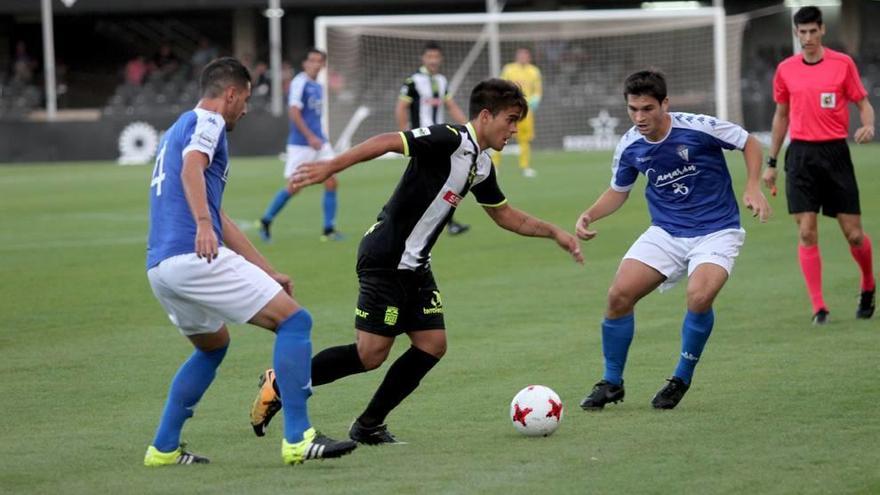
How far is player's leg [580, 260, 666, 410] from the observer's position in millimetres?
7773

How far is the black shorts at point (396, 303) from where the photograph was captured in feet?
22.6

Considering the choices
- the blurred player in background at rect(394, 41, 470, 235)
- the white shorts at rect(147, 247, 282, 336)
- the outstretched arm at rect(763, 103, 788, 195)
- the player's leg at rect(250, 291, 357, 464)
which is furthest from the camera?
the blurred player in background at rect(394, 41, 470, 235)

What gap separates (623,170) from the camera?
8.14 meters

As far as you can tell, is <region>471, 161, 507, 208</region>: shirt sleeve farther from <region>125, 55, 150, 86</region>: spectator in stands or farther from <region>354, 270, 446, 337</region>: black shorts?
<region>125, 55, 150, 86</region>: spectator in stands

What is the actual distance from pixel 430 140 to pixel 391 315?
889mm

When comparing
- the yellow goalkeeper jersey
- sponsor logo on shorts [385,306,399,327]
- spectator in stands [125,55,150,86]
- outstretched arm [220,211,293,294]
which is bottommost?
sponsor logo on shorts [385,306,399,327]

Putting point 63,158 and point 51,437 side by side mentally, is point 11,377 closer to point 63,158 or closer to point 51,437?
point 51,437

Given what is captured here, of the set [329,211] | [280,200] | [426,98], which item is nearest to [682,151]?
[280,200]

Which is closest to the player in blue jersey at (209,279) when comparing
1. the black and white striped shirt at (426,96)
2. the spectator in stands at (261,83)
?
the black and white striped shirt at (426,96)

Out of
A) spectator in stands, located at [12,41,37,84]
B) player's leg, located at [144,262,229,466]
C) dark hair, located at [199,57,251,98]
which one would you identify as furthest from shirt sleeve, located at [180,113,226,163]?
spectator in stands, located at [12,41,37,84]

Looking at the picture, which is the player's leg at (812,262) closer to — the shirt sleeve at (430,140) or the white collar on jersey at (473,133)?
the white collar on jersey at (473,133)

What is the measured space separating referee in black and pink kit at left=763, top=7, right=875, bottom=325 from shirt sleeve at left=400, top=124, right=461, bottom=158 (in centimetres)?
466

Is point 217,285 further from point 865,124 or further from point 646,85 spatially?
point 865,124

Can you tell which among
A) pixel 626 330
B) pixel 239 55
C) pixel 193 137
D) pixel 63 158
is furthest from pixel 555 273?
pixel 239 55
